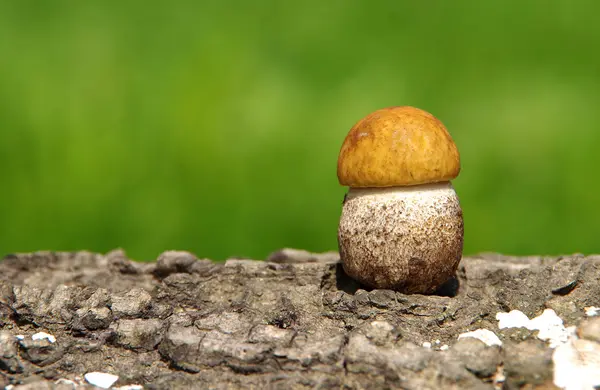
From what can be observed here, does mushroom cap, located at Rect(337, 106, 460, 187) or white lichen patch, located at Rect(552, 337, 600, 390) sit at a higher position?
mushroom cap, located at Rect(337, 106, 460, 187)

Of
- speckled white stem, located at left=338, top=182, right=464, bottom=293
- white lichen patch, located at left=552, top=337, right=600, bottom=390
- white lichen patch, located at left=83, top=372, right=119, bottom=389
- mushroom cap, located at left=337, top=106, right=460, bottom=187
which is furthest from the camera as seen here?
speckled white stem, located at left=338, top=182, right=464, bottom=293

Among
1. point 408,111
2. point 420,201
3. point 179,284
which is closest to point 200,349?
point 179,284

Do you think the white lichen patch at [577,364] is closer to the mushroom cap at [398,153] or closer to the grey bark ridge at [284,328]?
the grey bark ridge at [284,328]

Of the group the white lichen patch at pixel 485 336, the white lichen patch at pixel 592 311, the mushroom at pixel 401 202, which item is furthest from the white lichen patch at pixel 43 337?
the white lichen patch at pixel 592 311

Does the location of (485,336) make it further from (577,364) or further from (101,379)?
(101,379)

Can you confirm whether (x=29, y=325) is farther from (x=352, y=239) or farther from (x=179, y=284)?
(x=352, y=239)

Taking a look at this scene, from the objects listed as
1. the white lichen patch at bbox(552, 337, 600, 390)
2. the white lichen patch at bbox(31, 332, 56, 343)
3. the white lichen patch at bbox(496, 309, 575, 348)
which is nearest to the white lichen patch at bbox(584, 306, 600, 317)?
the white lichen patch at bbox(496, 309, 575, 348)

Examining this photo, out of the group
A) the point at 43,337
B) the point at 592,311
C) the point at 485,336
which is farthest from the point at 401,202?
the point at 43,337

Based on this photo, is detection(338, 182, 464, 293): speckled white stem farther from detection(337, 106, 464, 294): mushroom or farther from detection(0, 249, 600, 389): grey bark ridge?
detection(0, 249, 600, 389): grey bark ridge
